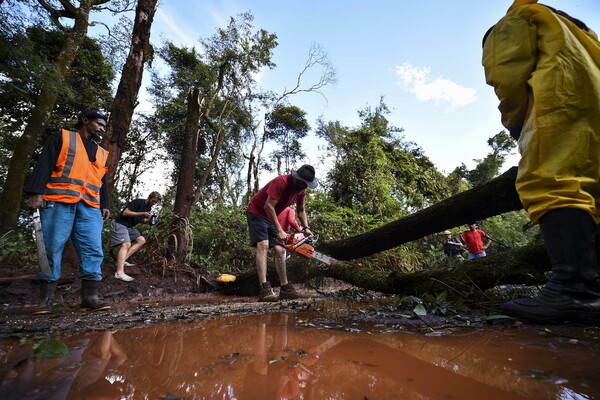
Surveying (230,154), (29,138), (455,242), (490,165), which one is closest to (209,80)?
(230,154)

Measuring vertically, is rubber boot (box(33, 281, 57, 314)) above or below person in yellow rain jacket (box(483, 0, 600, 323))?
below

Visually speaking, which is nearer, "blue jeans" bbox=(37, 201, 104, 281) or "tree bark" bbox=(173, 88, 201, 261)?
"blue jeans" bbox=(37, 201, 104, 281)

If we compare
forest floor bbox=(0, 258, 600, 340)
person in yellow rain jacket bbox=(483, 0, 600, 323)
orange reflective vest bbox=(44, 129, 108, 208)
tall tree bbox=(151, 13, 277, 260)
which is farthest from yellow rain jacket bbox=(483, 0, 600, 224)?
tall tree bbox=(151, 13, 277, 260)

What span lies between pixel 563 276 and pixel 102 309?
368cm

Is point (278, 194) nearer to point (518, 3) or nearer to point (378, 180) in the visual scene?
point (518, 3)

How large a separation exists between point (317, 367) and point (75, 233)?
10.6ft

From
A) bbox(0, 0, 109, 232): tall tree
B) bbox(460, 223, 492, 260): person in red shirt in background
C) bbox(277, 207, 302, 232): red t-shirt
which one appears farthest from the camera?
bbox(460, 223, 492, 260): person in red shirt in background

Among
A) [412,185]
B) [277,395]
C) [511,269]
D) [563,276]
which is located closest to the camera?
[277,395]

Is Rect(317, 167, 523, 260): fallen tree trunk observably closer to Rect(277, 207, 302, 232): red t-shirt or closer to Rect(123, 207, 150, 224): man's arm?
Rect(277, 207, 302, 232): red t-shirt

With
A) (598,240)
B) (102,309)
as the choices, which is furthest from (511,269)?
(102,309)

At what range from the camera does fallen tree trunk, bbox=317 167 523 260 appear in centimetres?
265

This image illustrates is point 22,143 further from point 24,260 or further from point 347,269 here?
point 347,269

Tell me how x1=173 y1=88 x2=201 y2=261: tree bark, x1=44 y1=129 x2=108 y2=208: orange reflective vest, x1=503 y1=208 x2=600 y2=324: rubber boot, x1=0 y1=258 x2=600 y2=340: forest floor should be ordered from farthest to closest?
1. x1=173 y1=88 x2=201 y2=261: tree bark
2. x1=44 y1=129 x2=108 y2=208: orange reflective vest
3. x1=0 y1=258 x2=600 y2=340: forest floor
4. x1=503 y1=208 x2=600 y2=324: rubber boot

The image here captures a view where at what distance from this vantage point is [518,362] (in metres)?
0.86
